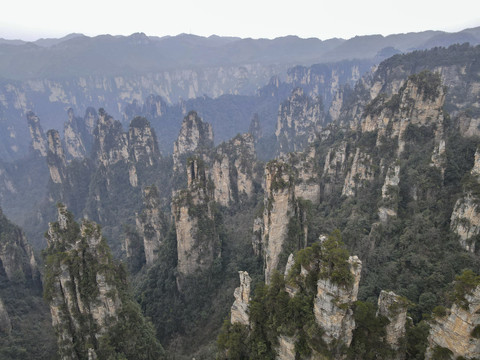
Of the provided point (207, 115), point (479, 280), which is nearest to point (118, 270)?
point (479, 280)

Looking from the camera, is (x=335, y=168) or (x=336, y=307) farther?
(x=335, y=168)

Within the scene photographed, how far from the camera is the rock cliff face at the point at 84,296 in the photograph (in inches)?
985

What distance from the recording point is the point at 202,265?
40.6 meters

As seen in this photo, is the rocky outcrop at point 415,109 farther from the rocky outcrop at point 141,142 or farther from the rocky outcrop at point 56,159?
the rocky outcrop at point 56,159

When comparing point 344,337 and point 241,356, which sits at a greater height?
point 344,337

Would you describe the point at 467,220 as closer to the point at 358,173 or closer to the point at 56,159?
the point at 358,173

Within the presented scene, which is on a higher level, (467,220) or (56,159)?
(467,220)

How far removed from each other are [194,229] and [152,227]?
13096mm

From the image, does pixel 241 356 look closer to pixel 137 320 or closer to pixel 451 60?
pixel 137 320

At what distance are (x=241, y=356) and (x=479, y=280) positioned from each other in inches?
521

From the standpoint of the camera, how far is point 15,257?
4325 centimetres

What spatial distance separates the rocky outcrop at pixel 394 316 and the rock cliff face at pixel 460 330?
4.79 ft

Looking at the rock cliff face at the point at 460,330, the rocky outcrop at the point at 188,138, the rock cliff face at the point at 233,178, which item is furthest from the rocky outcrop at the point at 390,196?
the rocky outcrop at the point at 188,138

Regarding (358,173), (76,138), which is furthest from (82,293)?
(76,138)
